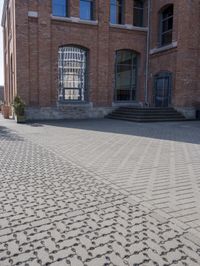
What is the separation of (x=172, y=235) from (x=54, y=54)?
16502 millimetres

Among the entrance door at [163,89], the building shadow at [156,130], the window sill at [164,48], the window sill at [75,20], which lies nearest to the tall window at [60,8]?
the window sill at [75,20]

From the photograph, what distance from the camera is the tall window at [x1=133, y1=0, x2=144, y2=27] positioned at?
66.7ft

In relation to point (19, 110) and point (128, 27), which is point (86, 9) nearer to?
point (128, 27)

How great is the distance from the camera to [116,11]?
19484 mm

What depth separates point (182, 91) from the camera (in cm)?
1731

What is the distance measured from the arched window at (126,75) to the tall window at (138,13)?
7.76 feet

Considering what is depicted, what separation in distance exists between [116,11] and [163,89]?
6791mm

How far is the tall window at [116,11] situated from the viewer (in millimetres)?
19297

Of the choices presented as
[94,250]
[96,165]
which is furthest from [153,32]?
[94,250]

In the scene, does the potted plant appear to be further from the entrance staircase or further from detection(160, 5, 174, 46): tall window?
detection(160, 5, 174, 46): tall window

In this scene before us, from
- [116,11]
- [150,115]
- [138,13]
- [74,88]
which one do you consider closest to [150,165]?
[150,115]

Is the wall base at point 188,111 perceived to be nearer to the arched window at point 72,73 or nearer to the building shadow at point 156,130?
the building shadow at point 156,130

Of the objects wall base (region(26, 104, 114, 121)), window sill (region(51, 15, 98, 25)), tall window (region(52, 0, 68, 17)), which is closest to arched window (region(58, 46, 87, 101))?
wall base (region(26, 104, 114, 121))

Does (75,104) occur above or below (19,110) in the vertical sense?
above
